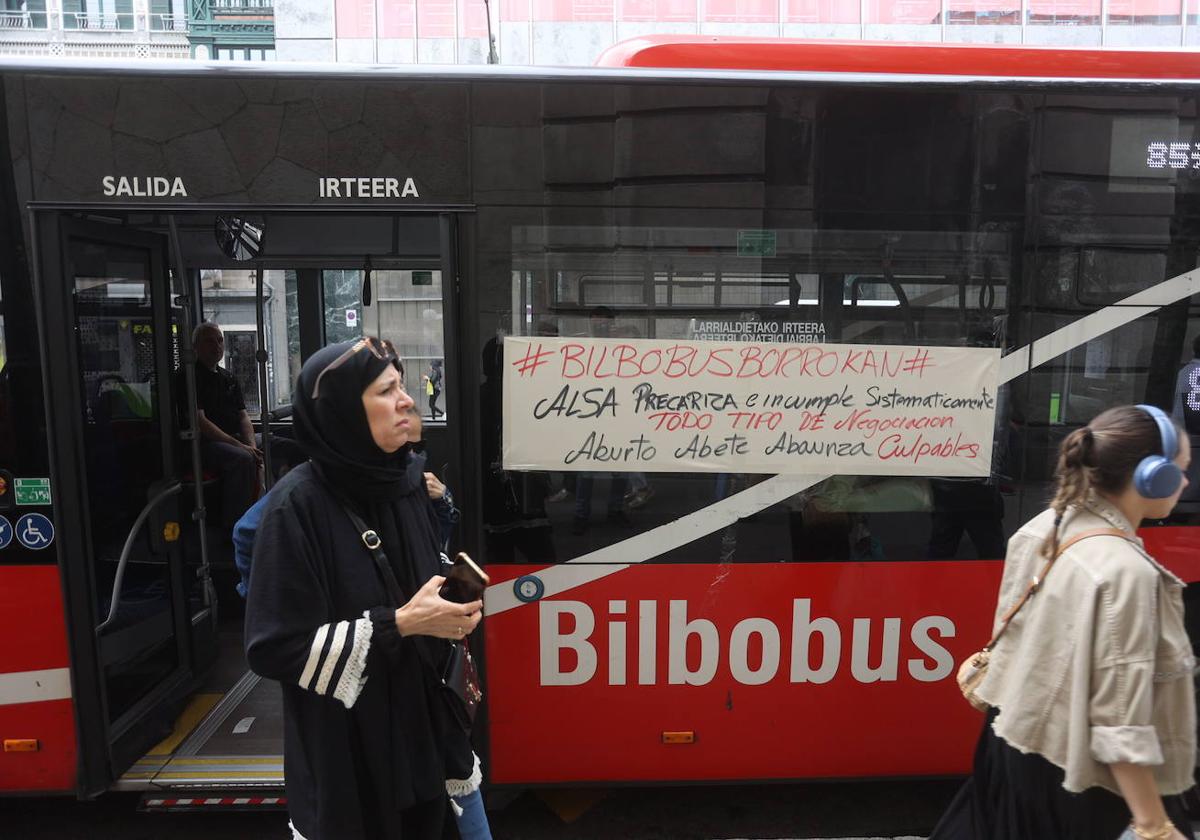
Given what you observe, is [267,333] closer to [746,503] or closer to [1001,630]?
[746,503]

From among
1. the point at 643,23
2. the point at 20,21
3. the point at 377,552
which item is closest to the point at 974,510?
the point at 377,552

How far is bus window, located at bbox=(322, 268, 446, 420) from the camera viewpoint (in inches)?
223

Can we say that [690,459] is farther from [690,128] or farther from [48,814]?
[48,814]

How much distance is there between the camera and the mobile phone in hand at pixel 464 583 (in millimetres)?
1910

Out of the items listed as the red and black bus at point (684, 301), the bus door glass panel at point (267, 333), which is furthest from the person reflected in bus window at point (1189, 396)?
the bus door glass panel at point (267, 333)

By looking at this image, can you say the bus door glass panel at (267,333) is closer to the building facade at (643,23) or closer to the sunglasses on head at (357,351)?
the sunglasses on head at (357,351)

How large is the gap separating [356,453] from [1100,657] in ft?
5.50

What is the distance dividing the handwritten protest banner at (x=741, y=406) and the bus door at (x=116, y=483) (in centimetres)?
158

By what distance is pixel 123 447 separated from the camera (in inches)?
136

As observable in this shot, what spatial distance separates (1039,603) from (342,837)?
1682mm

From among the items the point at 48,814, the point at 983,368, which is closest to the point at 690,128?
the point at 983,368

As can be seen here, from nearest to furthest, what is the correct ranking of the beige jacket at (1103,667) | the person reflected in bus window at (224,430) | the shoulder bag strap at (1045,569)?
the beige jacket at (1103,667) < the shoulder bag strap at (1045,569) < the person reflected in bus window at (224,430)

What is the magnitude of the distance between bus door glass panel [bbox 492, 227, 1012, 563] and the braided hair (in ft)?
3.47

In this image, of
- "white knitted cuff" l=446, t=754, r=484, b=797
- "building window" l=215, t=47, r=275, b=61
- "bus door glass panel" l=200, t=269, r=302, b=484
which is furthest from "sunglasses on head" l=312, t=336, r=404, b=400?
"building window" l=215, t=47, r=275, b=61
